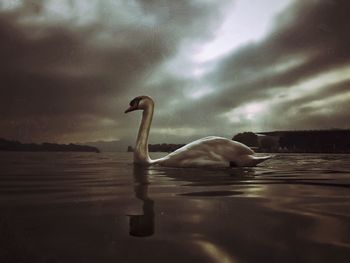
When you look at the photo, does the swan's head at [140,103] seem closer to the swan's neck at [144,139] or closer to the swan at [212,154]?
the swan's neck at [144,139]

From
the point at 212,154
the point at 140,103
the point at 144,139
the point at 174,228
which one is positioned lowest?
the point at 174,228

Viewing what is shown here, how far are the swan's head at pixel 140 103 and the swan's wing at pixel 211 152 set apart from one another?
286 centimetres

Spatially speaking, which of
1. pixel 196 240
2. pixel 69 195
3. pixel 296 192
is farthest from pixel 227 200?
pixel 69 195

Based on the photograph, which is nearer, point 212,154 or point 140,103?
point 212,154

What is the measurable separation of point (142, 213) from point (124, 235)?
0.68 metres

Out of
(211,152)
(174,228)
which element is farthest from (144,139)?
(174,228)

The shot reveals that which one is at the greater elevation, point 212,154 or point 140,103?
point 140,103

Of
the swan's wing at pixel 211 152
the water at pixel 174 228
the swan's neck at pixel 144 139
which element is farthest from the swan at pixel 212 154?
the water at pixel 174 228

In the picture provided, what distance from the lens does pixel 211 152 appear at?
7543 mm

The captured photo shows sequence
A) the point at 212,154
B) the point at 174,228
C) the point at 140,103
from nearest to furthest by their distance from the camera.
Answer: the point at 174,228 < the point at 212,154 < the point at 140,103

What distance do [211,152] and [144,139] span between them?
8.08 feet

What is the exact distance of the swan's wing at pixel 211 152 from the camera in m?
7.52

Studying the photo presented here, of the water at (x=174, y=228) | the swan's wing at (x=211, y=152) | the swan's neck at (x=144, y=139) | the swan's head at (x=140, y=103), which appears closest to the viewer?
the water at (x=174, y=228)

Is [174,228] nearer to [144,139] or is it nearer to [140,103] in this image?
[144,139]
